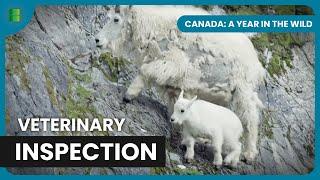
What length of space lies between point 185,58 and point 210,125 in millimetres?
690

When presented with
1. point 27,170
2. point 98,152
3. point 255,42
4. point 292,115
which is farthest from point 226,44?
point 27,170

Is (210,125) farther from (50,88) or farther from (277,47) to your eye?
(50,88)

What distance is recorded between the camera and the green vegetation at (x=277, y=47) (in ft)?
31.3

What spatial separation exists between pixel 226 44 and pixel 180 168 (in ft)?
4.18

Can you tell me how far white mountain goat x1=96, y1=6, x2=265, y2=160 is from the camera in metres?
9.49

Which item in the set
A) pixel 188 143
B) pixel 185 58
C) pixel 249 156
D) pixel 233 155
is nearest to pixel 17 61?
pixel 185 58

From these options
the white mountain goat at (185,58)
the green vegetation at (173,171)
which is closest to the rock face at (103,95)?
the green vegetation at (173,171)

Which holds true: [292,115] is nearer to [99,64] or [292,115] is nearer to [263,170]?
[263,170]

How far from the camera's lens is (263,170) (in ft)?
31.7

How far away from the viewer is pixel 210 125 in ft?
30.9

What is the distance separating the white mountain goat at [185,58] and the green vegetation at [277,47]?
8cm

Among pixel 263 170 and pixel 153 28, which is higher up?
pixel 153 28

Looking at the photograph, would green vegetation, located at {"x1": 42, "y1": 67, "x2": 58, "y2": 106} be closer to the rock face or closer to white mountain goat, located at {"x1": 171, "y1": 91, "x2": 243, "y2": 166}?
the rock face

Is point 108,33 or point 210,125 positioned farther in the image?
point 108,33
